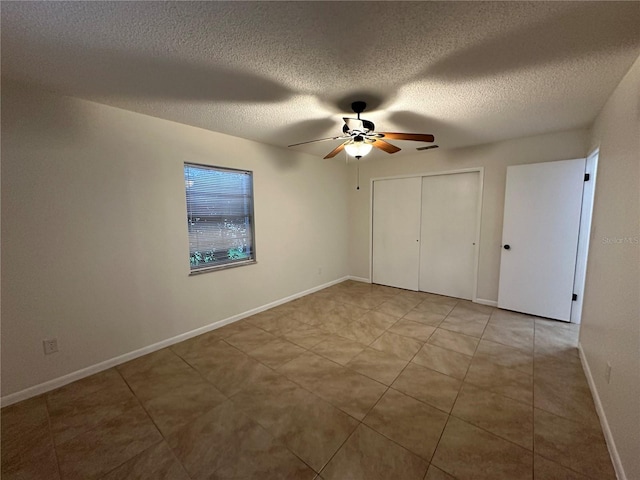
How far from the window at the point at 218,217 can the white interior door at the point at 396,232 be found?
2.43 meters

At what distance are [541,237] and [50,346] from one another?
5.18m

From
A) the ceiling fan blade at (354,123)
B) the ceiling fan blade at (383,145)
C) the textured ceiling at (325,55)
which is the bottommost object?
the ceiling fan blade at (383,145)

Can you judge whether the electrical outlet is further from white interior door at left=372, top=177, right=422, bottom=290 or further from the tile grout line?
white interior door at left=372, top=177, right=422, bottom=290

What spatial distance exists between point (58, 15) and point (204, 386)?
2.48m

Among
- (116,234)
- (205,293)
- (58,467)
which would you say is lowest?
(58,467)

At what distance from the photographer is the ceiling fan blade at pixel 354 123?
217cm

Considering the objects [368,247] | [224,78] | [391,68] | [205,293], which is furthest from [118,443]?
[368,247]

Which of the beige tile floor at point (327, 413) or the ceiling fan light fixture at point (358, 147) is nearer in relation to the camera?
the beige tile floor at point (327, 413)

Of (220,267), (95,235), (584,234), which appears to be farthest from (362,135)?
(584,234)

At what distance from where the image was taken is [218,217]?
316cm

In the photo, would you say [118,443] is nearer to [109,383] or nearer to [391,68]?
[109,383]

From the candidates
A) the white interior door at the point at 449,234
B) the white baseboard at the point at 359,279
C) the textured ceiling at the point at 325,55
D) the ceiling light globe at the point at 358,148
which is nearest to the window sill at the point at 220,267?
the textured ceiling at the point at 325,55

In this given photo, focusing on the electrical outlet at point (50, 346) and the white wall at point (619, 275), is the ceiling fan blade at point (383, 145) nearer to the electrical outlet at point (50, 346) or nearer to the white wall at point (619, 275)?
the white wall at point (619, 275)

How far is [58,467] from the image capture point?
145cm
